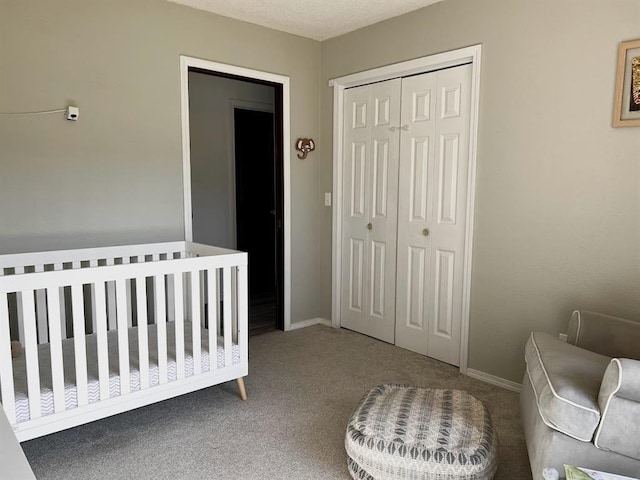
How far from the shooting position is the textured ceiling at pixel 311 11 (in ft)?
9.80

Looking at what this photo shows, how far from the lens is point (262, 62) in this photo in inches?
138

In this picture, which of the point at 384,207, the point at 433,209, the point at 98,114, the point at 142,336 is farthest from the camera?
the point at 384,207

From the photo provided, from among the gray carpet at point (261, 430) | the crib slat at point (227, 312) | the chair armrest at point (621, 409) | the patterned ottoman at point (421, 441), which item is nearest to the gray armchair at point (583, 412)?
the chair armrest at point (621, 409)

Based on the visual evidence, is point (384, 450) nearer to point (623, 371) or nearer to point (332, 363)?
point (623, 371)

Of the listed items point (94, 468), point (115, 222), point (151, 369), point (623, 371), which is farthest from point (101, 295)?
point (623, 371)

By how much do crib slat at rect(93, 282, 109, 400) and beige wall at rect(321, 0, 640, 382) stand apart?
2.11m

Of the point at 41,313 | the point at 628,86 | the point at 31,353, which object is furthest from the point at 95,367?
the point at 628,86

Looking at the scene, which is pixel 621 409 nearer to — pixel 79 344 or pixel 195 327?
pixel 195 327

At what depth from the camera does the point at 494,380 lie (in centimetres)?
287

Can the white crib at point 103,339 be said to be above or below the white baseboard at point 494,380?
above

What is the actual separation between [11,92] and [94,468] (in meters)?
1.97

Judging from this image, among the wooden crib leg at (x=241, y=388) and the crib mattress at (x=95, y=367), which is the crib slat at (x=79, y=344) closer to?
the crib mattress at (x=95, y=367)

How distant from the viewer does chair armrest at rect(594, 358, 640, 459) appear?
1473 millimetres

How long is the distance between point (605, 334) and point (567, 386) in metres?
0.64
